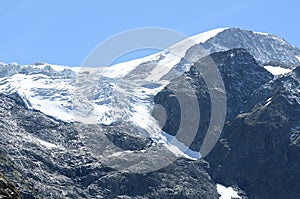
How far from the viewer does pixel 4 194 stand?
140125mm
